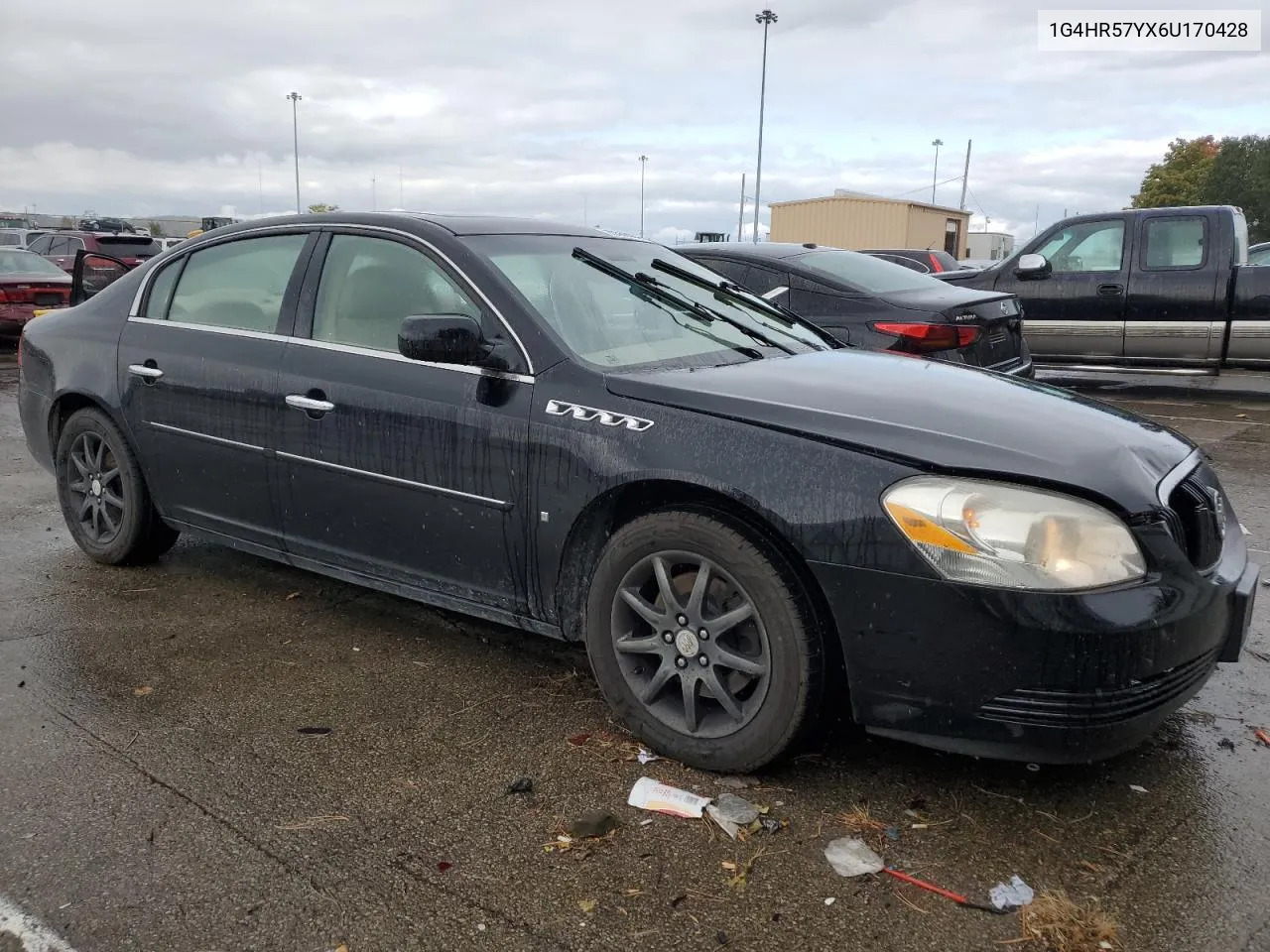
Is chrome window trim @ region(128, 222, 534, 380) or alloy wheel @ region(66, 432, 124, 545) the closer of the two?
chrome window trim @ region(128, 222, 534, 380)

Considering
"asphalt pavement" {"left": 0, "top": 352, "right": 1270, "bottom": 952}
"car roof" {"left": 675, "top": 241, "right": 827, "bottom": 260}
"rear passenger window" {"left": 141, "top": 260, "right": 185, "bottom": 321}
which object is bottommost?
"asphalt pavement" {"left": 0, "top": 352, "right": 1270, "bottom": 952}

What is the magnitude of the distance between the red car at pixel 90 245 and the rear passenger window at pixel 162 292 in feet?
55.7

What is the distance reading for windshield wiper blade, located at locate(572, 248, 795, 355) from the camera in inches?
156

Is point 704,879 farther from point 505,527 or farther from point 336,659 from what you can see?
point 336,659

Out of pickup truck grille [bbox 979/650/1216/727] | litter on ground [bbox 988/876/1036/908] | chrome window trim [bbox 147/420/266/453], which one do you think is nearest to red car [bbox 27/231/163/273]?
chrome window trim [bbox 147/420/266/453]

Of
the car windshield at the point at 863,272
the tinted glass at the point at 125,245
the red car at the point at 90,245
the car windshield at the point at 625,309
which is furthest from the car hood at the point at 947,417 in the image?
the tinted glass at the point at 125,245

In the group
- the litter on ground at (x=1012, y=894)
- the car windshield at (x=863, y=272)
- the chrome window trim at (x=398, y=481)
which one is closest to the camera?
the litter on ground at (x=1012, y=894)

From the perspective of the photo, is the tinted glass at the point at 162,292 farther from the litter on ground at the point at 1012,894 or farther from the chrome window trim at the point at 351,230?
the litter on ground at the point at 1012,894

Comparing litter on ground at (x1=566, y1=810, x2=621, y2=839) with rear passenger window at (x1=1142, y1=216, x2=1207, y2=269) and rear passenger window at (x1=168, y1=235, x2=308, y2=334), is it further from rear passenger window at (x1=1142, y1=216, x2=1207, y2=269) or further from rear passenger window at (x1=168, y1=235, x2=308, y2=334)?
rear passenger window at (x1=1142, y1=216, x2=1207, y2=269)

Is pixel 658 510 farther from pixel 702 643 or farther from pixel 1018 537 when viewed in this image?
pixel 1018 537

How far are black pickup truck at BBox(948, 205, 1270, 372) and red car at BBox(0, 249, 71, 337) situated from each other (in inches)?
447

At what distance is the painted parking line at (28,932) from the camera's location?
2.28 m

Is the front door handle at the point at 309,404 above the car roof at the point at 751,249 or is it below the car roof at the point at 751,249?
below

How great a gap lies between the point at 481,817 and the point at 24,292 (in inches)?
540
